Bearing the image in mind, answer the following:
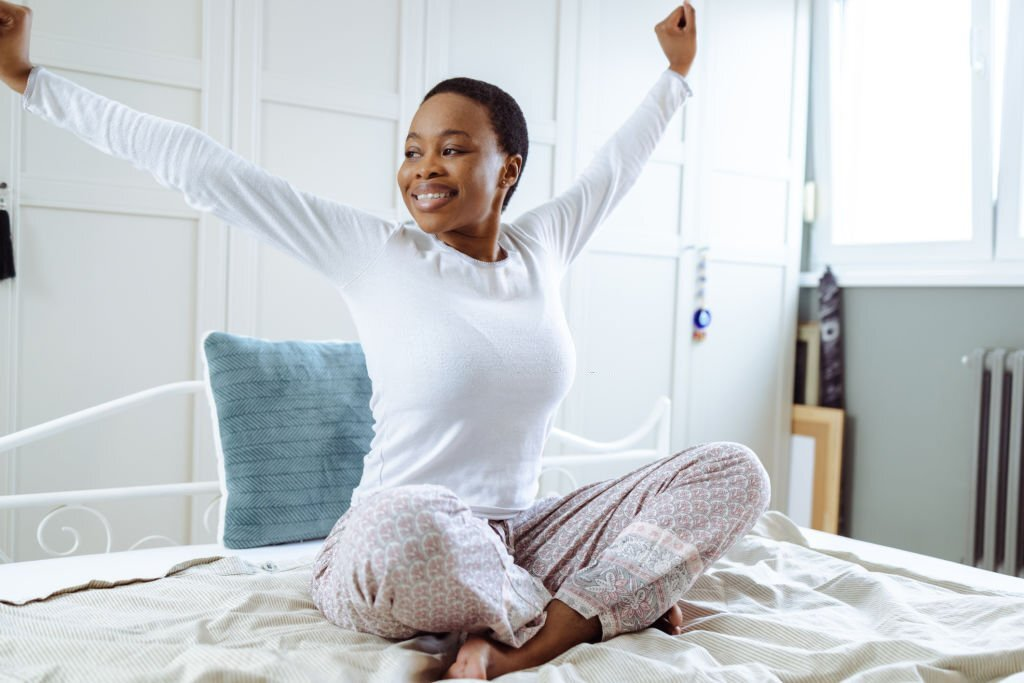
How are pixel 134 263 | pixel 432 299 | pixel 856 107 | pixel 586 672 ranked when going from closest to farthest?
pixel 586 672
pixel 432 299
pixel 134 263
pixel 856 107

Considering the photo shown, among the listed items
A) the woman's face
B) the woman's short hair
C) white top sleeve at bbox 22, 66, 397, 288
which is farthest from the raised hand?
white top sleeve at bbox 22, 66, 397, 288

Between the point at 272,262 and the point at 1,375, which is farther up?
the point at 272,262

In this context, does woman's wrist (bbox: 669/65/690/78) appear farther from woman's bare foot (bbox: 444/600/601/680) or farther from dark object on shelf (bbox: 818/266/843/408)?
dark object on shelf (bbox: 818/266/843/408)

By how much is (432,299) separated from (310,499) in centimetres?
52

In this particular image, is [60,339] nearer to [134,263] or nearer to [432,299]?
[134,263]

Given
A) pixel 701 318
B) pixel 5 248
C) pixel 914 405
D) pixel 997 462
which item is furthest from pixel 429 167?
pixel 914 405

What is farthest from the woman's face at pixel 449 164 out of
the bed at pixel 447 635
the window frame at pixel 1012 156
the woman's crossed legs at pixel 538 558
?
the window frame at pixel 1012 156

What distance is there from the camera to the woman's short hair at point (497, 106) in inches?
55.6

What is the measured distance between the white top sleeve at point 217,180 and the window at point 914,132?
7.26ft

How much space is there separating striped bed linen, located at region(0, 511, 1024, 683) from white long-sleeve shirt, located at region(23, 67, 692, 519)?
0.79 feet

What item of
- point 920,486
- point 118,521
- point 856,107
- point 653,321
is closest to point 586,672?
point 118,521

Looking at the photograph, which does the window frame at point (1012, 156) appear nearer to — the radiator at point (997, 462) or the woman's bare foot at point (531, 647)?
the radiator at point (997, 462)

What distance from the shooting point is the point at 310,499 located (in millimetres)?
1634

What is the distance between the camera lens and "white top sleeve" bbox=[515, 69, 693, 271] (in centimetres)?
161
